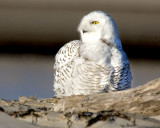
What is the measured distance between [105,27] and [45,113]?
1.65 metres

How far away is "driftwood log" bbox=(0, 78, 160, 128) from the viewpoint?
155 inches

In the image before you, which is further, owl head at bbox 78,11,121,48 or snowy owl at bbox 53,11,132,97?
owl head at bbox 78,11,121,48

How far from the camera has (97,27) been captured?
18.2ft

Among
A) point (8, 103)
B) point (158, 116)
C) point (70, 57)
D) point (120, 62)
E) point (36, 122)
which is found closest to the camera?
point (36, 122)

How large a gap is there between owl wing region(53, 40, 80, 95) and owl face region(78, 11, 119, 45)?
0.24 metres

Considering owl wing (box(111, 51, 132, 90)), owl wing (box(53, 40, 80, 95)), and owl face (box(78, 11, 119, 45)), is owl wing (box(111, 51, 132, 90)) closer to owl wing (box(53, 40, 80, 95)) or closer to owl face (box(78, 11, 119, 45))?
owl face (box(78, 11, 119, 45))

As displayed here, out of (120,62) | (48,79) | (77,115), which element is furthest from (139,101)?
(48,79)

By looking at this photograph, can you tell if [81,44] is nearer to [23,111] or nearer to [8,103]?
[8,103]

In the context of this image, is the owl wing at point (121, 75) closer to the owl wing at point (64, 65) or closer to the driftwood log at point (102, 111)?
the owl wing at point (64, 65)

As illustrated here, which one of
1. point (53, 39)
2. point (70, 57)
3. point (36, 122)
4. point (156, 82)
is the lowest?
point (36, 122)

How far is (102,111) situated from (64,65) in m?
1.60

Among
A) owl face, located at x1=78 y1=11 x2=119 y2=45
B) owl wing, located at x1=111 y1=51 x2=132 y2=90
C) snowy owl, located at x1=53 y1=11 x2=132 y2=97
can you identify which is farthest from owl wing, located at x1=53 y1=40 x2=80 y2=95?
owl wing, located at x1=111 y1=51 x2=132 y2=90

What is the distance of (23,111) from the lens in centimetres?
419

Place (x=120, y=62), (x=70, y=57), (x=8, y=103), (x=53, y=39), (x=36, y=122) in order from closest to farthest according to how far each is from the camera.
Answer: (x=36, y=122) < (x=8, y=103) < (x=120, y=62) < (x=70, y=57) < (x=53, y=39)
